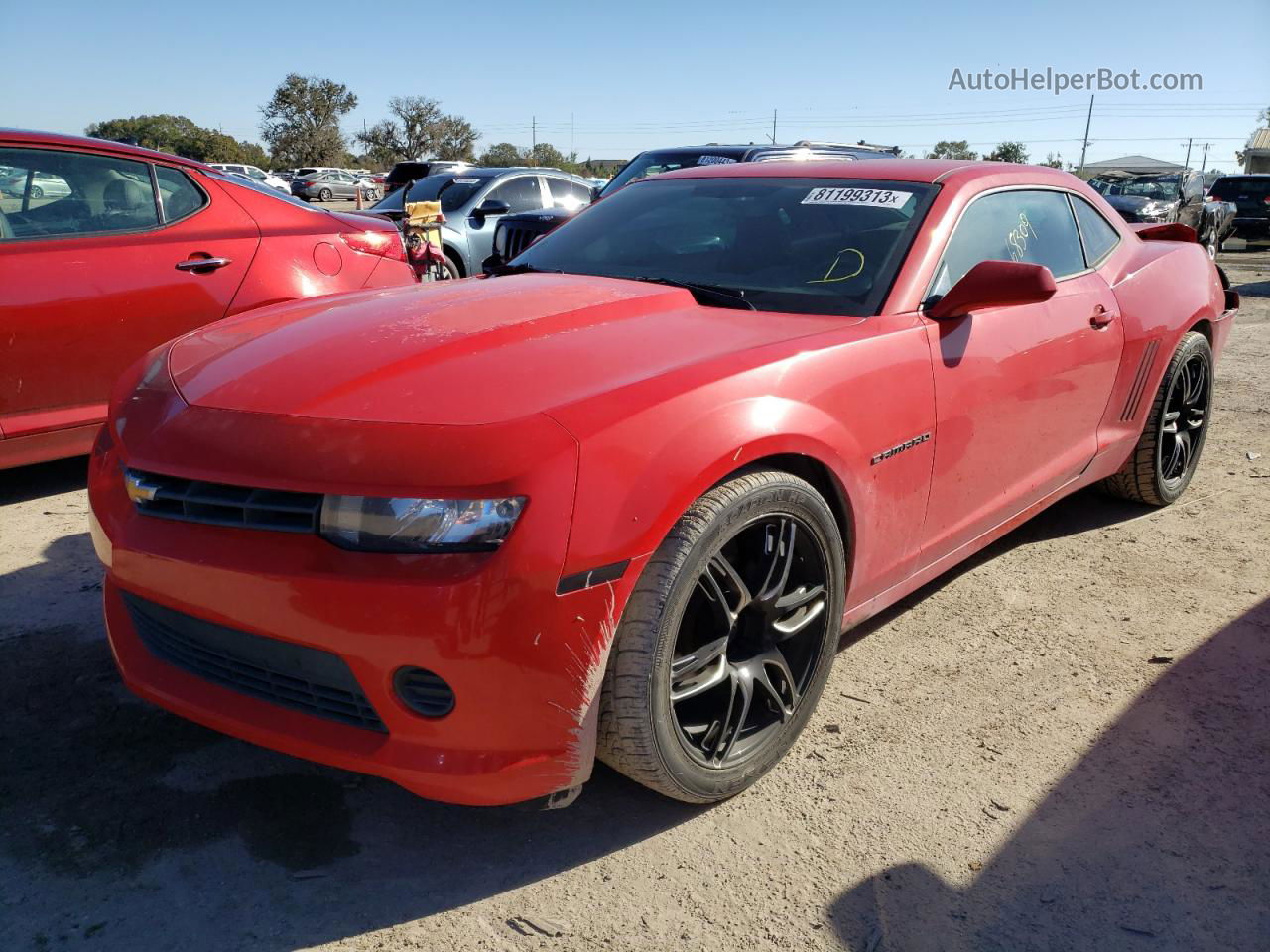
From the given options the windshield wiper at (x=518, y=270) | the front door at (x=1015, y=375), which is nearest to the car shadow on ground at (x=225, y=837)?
the front door at (x=1015, y=375)

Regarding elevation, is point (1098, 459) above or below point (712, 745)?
above

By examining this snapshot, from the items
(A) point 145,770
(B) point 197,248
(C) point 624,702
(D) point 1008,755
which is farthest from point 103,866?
(B) point 197,248

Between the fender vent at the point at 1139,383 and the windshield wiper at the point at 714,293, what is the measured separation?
1854 mm

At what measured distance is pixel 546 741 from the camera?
1.93 meters

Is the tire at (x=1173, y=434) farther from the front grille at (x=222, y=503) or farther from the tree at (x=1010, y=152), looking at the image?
the tree at (x=1010, y=152)

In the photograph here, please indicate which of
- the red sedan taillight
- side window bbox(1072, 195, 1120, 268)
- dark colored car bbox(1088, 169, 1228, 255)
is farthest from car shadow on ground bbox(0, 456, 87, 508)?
dark colored car bbox(1088, 169, 1228, 255)

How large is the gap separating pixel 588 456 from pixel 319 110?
78.5 meters

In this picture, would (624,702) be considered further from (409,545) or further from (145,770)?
(145,770)

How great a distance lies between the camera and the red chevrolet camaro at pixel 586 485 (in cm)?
185

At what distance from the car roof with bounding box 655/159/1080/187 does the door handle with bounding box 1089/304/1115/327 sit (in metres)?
0.52

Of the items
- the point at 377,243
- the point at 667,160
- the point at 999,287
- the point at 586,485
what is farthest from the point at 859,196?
the point at 667,160

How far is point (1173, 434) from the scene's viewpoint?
4344 mm

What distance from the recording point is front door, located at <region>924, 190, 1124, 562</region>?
2828mm

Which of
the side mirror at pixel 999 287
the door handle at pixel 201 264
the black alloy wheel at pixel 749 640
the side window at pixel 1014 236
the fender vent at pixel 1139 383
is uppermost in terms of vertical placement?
the side window at pixel 1014 236
